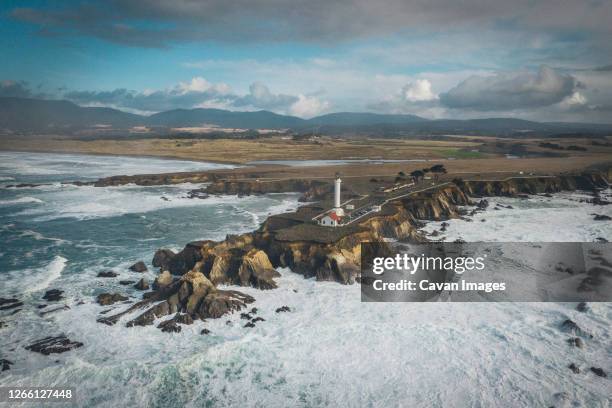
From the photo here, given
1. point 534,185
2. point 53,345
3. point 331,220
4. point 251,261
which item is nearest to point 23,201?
point 251,261

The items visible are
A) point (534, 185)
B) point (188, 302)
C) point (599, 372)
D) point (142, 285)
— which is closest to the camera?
point (599, 372)

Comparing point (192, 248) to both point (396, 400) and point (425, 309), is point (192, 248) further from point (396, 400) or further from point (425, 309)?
point (396, 400)

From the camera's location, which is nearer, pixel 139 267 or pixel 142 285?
pixel 142 285

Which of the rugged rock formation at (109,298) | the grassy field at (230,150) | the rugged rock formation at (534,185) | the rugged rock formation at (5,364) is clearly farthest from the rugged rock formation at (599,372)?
the grassy field at (230,150)

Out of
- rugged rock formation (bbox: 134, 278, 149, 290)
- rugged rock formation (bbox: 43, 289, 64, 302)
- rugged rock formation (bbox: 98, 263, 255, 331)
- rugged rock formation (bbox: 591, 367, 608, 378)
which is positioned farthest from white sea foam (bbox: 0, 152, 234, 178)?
rugged rock formation (bbox: 591, 367, 608, 378)

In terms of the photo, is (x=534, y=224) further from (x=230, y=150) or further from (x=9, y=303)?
(x=230, y=150)

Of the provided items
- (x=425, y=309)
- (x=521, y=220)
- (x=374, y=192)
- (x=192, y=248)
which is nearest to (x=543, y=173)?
(x=521, y=220)

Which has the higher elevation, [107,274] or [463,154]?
[463,154]

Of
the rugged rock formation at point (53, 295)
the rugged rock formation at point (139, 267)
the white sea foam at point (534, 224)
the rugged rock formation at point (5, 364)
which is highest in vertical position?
the white sea foam at point (534, 224)

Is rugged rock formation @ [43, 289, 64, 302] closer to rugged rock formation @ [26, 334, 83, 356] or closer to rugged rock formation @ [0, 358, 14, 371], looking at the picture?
rugged rock formation @ [26, 334, 83, 356]

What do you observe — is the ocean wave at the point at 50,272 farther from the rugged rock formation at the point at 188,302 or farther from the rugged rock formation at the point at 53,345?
the rugged rock formation at the point at 188,302

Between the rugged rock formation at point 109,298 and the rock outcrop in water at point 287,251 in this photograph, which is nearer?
the rugged rock formation at point 109,298
